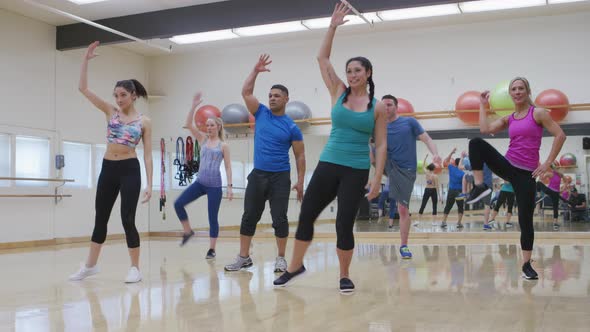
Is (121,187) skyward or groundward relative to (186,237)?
skyward

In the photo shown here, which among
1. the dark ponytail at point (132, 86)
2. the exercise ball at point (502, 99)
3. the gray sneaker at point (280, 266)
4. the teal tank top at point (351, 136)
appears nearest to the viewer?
the teal tank top at point (351, 136)

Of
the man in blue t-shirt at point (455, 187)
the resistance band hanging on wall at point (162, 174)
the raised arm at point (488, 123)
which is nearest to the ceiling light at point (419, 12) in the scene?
the man in blue t-shirt at point (455, 187)

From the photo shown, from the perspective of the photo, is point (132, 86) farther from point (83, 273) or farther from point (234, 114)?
point (234, 114)

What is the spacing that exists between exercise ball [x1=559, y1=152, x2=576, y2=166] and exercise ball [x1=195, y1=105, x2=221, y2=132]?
5.94 m

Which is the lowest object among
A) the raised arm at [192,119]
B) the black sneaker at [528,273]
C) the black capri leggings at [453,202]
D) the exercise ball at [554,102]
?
the black sneaker at [528,273]

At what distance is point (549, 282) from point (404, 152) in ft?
6.49

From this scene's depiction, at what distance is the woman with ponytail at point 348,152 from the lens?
336cm

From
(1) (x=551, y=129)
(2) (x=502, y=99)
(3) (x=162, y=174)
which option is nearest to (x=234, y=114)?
(3) (x=162, y=174)

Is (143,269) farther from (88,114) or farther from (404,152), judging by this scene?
(88,114)

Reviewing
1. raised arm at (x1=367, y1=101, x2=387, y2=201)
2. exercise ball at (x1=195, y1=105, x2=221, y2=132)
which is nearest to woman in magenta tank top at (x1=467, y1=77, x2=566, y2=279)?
raised arm at (x1=367, y1=101, x2=387, y2=201)

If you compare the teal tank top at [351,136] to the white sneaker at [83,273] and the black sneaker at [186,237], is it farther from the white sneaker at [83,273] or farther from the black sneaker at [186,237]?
the black sneaker at [186,237]

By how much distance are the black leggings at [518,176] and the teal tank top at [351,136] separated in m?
0.95

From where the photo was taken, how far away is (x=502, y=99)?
874cm

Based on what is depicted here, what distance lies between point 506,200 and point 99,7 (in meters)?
7.08
